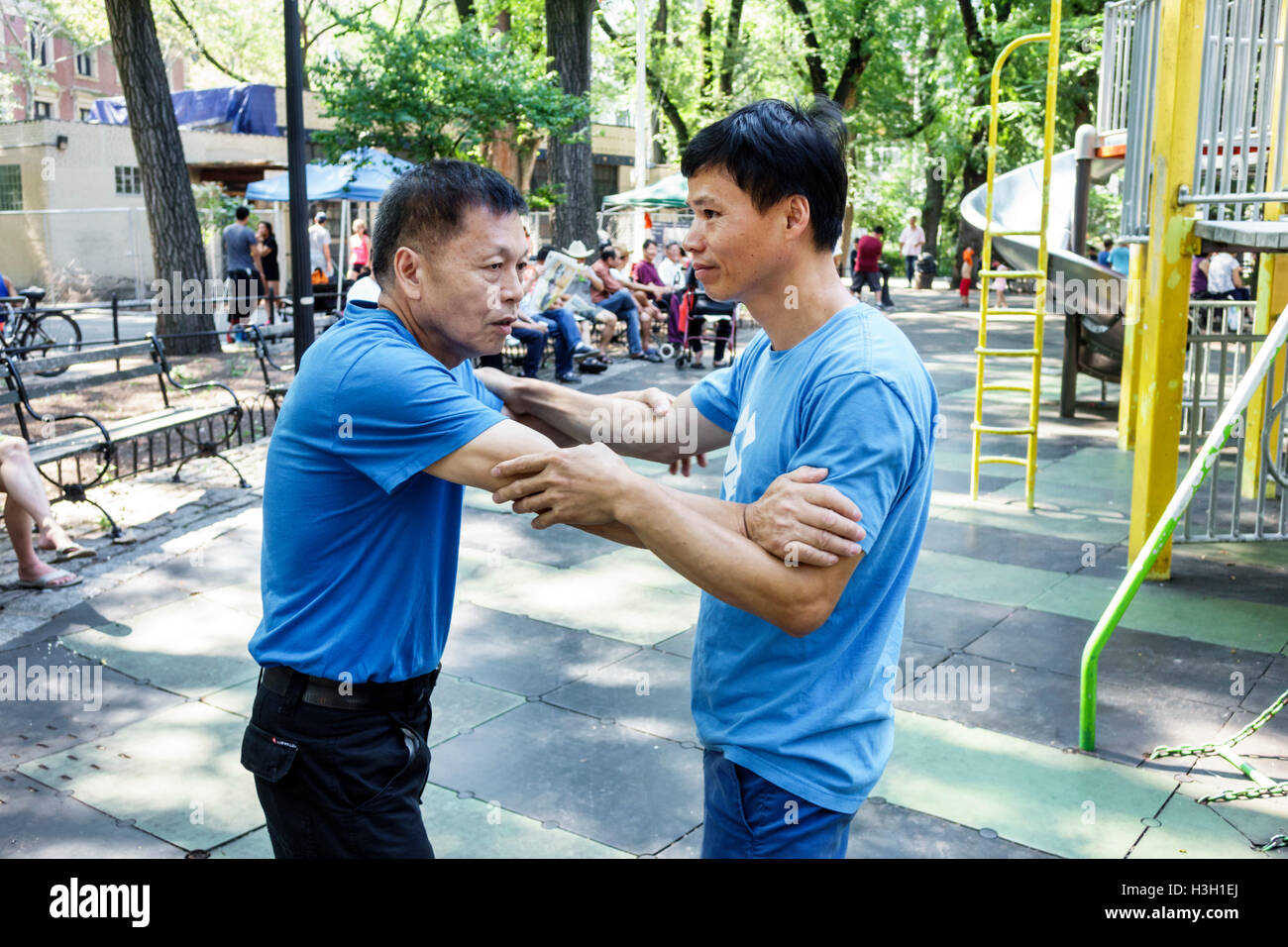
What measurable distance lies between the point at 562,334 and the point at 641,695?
29.8 feet

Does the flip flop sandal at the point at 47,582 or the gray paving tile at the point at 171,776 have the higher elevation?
the flip flop sandal at the point at 47,582

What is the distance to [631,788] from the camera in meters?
4.21

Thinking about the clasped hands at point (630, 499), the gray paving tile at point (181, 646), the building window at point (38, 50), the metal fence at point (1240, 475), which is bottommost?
the gray paving tile at point (181, 646)

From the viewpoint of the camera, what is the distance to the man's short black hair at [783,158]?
221 centimetres

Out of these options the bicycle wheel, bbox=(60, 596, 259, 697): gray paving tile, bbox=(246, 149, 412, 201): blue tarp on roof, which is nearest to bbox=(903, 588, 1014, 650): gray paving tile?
bbox=(60, 596, 259, 697): gray paving tile

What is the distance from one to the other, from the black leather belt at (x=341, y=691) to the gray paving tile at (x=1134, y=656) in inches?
152

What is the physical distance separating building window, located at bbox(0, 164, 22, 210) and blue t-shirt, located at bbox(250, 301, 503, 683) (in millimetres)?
29959

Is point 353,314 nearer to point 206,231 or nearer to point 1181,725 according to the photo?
point 1181,725

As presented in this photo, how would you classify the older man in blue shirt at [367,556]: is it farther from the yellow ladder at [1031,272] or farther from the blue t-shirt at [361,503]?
the yellow ladder at [1031,272]

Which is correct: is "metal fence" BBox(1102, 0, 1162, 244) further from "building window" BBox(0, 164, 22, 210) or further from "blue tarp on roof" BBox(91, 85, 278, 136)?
"blue tarp on roof" BBox(91, 85, 278, 136)

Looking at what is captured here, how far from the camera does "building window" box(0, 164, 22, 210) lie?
27922 millimetres

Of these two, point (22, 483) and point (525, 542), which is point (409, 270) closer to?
point (22, 483)

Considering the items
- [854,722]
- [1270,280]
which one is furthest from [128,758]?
[1270,280]

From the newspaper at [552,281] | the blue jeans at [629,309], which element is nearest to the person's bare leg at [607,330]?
the blue jeans at [629,309]
